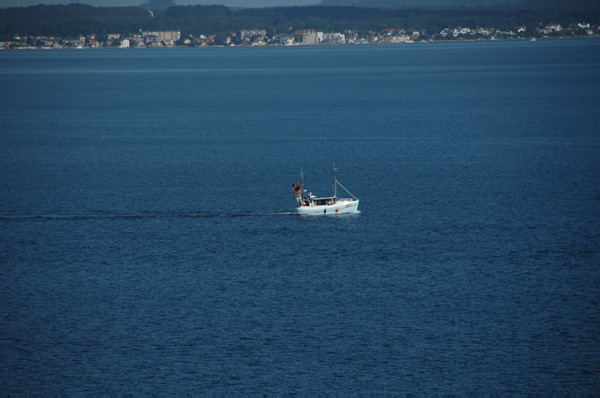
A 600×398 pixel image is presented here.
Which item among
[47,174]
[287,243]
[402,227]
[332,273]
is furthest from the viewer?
[47,174]

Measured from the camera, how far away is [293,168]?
13438cm

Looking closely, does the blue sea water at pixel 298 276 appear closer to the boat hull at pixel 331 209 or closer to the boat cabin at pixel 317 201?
the boat hull at pixel 331 209

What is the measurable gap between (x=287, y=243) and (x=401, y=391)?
117ft

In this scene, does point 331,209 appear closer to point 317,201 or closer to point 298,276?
point 317,201

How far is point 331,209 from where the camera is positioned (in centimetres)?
10338

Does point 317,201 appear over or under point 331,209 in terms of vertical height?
over

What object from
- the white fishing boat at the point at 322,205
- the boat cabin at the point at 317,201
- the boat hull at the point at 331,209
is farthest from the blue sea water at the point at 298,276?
the boat cabin at the point at 317,201

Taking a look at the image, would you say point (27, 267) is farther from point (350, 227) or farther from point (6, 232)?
point (350, 227)

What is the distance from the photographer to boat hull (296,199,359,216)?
102188 millimetres

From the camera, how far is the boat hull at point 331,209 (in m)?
102

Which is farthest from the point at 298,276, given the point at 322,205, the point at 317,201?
the point at 317,201

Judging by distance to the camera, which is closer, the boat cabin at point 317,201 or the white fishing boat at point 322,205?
the white fishing boat at point 322,205

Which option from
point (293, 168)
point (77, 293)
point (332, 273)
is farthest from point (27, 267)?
point (293, 168)

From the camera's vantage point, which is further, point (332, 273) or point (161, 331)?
point (332, 273)
